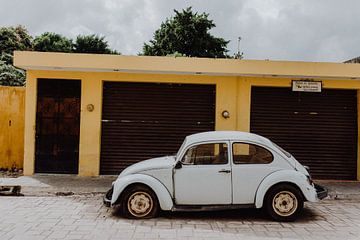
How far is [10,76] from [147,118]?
40.7 ft

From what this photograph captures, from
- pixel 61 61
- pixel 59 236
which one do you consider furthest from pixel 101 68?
pixel 59 236

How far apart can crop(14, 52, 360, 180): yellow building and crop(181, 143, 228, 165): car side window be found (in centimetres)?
379

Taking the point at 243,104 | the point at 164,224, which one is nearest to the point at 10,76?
the point at 243,104

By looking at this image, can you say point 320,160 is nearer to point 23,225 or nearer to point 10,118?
point 23,225

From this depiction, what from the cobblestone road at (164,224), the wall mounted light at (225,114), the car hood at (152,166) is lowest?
the cobblestone road at (164,224)

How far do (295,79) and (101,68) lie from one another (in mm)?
5141

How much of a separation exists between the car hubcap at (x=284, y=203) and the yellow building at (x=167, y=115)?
4146 mm

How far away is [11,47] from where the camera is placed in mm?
30703

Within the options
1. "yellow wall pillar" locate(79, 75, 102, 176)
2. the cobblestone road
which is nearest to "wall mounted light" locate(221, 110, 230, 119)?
"yellow wall pillar" locate(79, 75, 102, 176)

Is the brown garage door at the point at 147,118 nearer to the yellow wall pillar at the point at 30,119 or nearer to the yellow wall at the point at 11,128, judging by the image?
the yellow wall pillar at the point at 30,119

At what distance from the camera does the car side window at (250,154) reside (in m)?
7.31

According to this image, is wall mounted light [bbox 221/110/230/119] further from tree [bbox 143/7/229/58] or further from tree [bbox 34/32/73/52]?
tree [bbox 34/32/73/52]

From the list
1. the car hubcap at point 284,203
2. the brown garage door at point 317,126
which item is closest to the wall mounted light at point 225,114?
the brown garage door at point 317,126

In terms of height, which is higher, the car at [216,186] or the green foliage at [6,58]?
the green foliage at [6,58]
